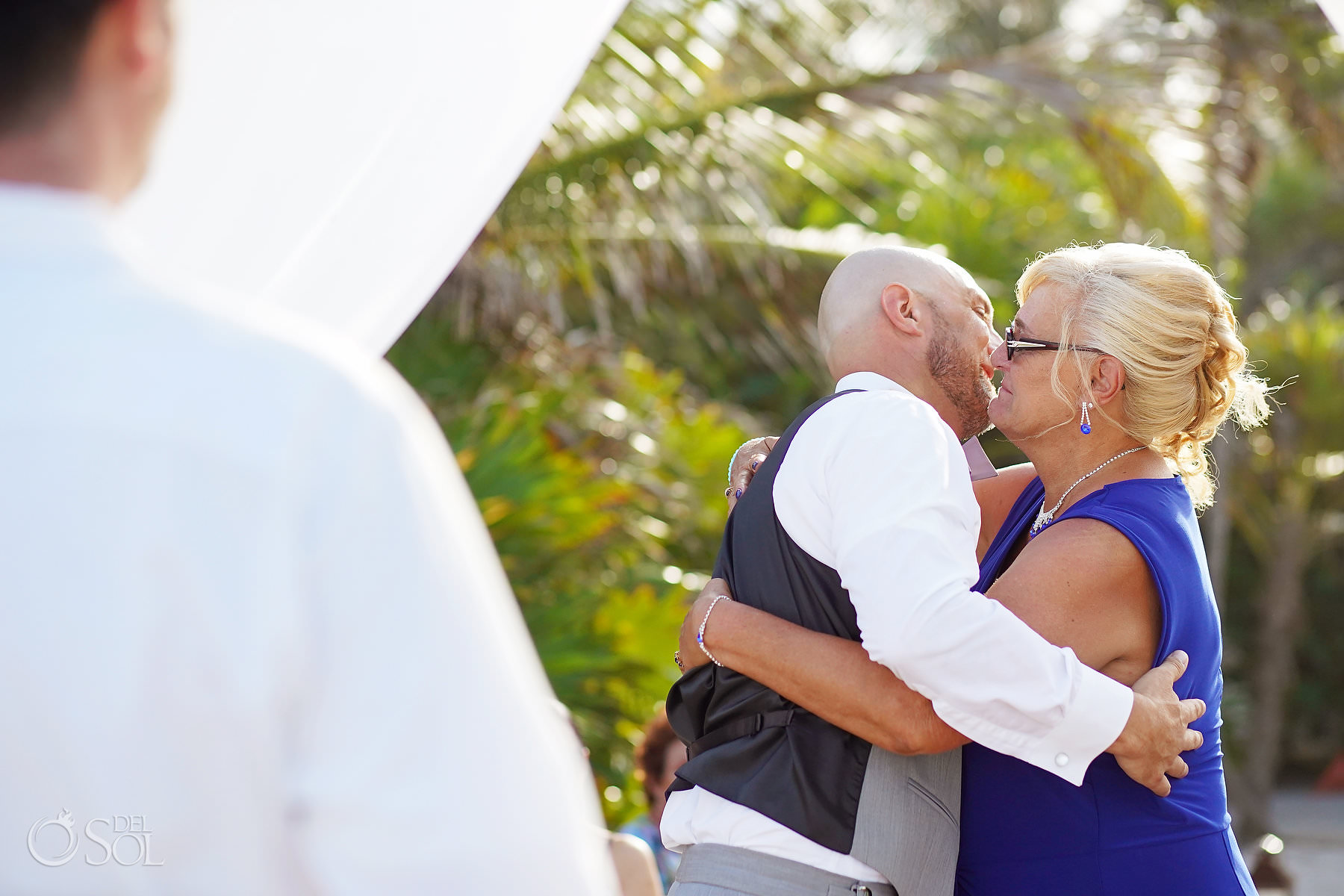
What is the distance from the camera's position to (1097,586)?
196 cm

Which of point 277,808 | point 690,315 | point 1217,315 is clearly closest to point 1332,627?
point 690,315

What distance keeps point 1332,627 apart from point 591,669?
1077 centimetres

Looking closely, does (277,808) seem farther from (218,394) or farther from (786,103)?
(786,103)

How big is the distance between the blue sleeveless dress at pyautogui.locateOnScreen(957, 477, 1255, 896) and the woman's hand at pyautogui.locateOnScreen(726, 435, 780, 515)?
58 cm

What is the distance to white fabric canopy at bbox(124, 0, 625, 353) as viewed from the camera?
6.66 feet

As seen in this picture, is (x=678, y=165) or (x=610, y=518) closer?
(x=610, y=518)

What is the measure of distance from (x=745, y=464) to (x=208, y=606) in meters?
1.68


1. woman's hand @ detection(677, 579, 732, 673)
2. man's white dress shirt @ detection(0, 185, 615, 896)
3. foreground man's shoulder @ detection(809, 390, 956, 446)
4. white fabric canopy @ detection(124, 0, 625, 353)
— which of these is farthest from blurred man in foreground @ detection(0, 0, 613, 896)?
white fabric canopy @ detection(124, 0, 625, 353)

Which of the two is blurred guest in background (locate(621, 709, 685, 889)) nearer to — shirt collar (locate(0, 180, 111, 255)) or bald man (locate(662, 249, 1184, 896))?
bald man (locate(662, 249, 1184, 896))

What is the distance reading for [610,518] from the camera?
18.9ft

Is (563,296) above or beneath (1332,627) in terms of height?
above

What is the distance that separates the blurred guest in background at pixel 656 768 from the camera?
3943 millimetres

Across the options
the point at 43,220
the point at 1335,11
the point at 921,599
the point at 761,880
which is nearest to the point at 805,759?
the point at 761,880

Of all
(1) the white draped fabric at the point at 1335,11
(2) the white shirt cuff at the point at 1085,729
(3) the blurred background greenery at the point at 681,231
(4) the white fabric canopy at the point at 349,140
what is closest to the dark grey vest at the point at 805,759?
(2) the white shirt cuff at the point at 1085,729
